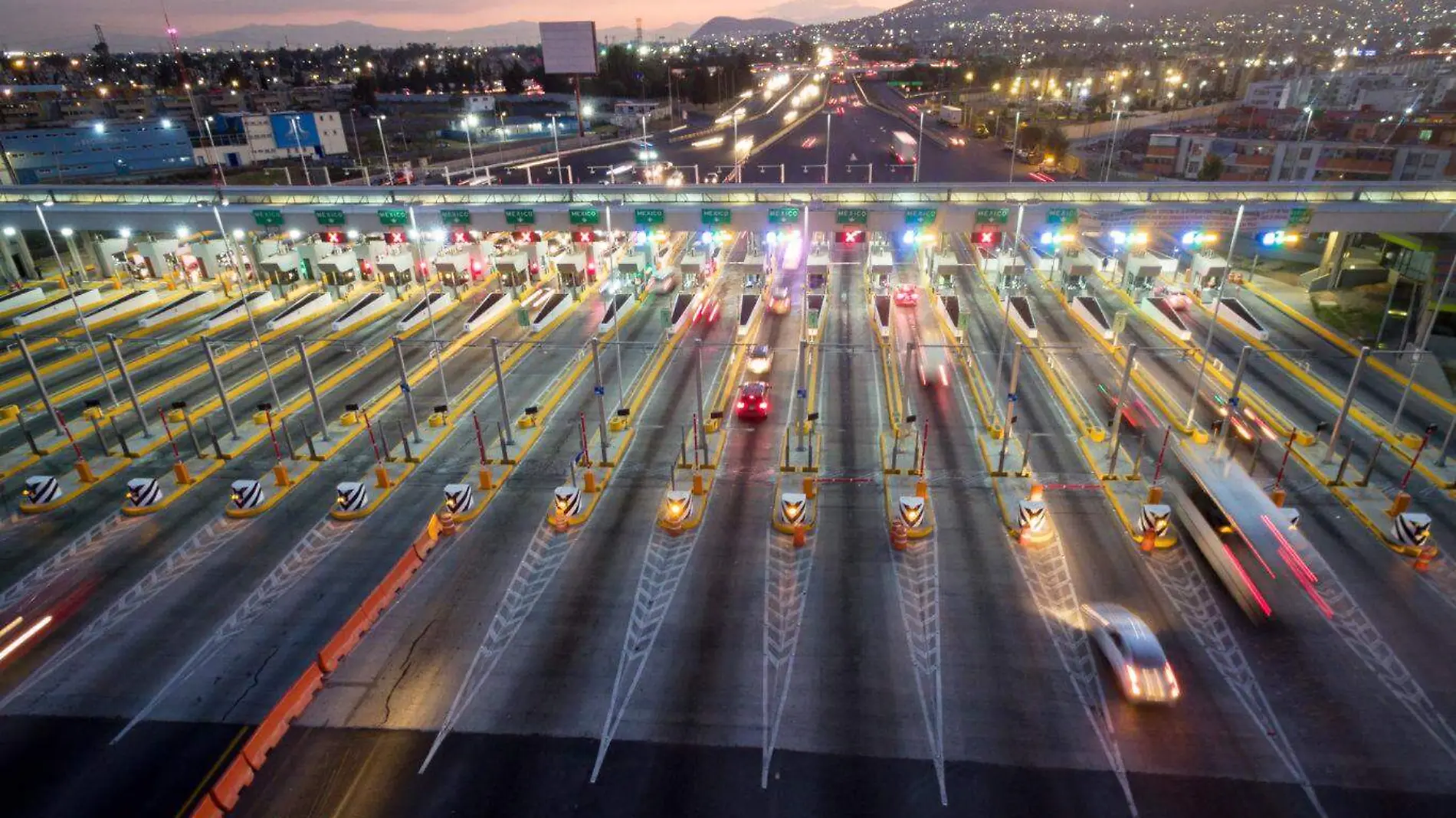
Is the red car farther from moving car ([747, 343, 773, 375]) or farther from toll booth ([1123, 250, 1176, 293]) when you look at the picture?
toll booth ([1123, 250, 1176, 293])

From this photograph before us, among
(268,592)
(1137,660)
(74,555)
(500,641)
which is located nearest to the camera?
(1137,660)

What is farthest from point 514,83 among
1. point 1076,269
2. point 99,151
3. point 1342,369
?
point 1342,369

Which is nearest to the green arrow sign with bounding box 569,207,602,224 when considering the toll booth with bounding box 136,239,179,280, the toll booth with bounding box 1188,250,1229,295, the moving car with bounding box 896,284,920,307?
the moving car with bounding box 896,284,920,307

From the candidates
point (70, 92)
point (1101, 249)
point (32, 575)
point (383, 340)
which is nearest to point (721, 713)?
point (32, 575)

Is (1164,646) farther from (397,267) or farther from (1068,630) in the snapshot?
(397,267)

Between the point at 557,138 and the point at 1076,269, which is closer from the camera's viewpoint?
the point at 1076,269

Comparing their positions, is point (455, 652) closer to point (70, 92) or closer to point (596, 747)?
point (596, 747)

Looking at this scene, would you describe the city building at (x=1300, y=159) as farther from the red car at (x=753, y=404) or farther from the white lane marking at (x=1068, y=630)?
the white lane marking at (x=1068, y=630)
